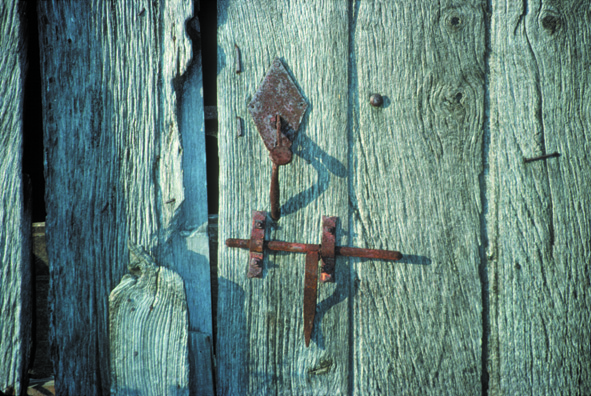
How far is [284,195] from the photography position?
952mm

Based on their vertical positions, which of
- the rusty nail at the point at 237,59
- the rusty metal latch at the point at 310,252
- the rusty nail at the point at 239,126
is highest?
the rusty nail at the point at 237,59

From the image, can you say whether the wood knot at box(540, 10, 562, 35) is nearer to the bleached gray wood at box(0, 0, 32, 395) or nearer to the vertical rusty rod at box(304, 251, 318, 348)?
the vertical rusty rod at box(304, 251, 318, 348)

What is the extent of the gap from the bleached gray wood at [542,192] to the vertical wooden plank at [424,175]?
6cm

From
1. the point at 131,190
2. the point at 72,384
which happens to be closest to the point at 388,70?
the point at 131,190

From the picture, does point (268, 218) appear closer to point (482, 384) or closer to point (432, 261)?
point (432, 261)

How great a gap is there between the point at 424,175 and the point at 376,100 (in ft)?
0.79

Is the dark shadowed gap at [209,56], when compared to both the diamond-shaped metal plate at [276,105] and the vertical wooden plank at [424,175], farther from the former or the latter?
the vertical wooden plank at [424,175]

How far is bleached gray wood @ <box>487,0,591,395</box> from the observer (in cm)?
92

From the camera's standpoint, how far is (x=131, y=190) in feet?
3.07

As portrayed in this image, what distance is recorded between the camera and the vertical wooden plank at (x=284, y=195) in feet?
3.09

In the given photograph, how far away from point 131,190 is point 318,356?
2.23 feet

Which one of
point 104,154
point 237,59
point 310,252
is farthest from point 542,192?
point 104,154

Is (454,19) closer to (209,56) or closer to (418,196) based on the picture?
(418,196)

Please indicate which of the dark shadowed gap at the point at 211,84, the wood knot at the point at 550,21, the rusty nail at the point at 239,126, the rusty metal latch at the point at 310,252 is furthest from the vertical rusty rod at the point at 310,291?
the wood knot at the point at 550,21
